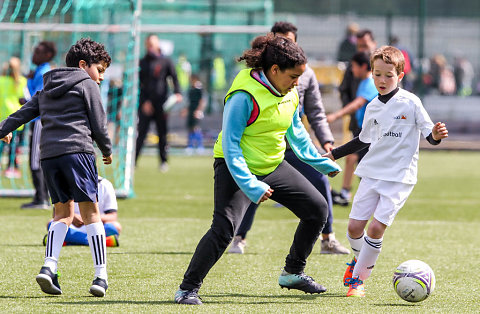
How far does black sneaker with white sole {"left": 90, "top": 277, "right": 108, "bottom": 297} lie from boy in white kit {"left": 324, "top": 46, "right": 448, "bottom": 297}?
5.08 ft

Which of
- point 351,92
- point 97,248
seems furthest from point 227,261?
point 351,92

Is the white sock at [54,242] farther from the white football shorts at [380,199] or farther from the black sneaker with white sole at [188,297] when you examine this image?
the white football shorts at [380,199]

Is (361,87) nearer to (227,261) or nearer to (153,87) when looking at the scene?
(227,261)

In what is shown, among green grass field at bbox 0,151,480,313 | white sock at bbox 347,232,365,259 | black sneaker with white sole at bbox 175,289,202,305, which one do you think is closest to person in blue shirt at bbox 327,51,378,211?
green grass field at bbox 0,151,480,313

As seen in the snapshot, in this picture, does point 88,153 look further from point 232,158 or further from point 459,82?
point 459,82

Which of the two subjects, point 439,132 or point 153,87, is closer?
point 439,132

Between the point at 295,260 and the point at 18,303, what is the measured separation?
1.73m

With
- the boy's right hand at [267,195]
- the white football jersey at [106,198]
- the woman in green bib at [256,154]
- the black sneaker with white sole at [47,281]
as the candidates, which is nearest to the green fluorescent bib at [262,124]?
the woman in green bib at [256,154]

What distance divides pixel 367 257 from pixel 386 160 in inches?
25.0

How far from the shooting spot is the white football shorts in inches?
221

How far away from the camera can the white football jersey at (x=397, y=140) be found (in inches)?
223

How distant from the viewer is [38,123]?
9820 millimetres

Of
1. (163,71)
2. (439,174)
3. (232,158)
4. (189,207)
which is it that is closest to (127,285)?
(232,158)

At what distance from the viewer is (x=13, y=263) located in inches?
265
